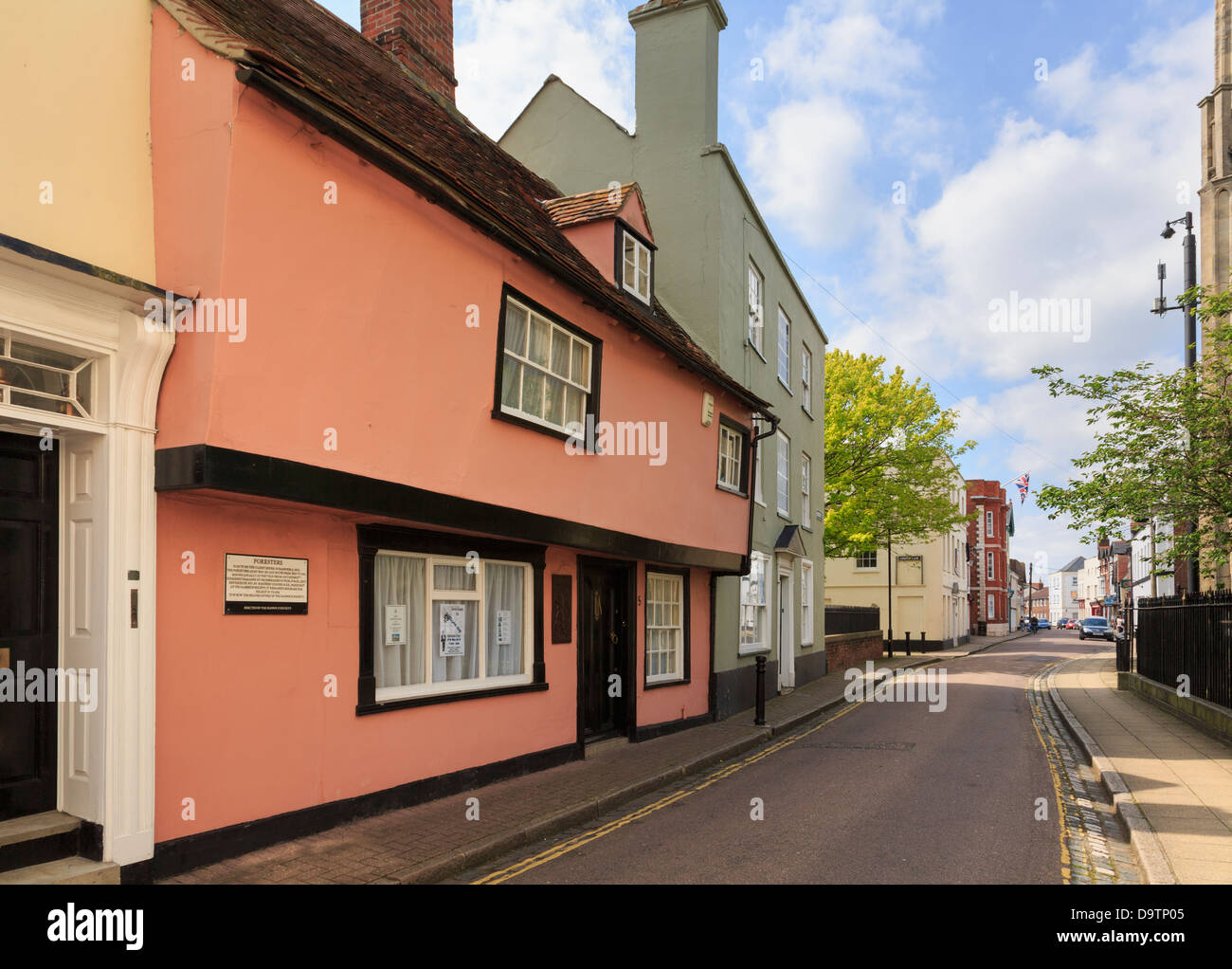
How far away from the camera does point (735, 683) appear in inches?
661

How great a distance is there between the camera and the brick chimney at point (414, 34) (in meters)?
13.9

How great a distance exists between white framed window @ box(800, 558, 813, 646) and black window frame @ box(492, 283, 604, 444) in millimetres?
13439

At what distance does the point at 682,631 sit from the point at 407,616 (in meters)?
6.98

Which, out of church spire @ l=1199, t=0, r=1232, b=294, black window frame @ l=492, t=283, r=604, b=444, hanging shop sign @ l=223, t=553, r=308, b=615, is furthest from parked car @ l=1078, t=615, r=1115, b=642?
hanging shop sign @ l=223, t=553, r=308, b=615

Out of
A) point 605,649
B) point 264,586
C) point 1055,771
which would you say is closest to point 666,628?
point 605,649

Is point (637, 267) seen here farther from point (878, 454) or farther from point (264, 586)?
point (878, 454)

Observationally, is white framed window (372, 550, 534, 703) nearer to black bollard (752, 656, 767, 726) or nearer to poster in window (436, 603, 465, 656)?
poster in window (436, 603, 465, 656)

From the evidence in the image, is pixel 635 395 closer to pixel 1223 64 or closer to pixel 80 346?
pixel 80 346

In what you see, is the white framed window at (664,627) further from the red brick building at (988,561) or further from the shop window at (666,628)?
the red brick building at (988,561)

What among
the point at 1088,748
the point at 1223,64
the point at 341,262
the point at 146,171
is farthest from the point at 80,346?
the point at 1223,64

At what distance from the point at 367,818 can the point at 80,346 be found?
176 inches

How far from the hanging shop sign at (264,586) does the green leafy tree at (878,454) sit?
24379mm

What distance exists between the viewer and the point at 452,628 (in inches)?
361
